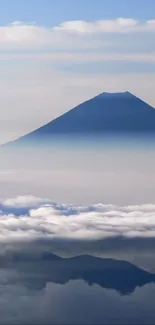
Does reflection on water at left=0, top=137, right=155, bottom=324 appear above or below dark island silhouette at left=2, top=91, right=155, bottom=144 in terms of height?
below

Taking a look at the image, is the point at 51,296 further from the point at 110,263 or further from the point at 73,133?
the point at 73,133

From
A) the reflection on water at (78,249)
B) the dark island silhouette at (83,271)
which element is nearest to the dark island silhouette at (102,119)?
the reflection on water at (78,249)

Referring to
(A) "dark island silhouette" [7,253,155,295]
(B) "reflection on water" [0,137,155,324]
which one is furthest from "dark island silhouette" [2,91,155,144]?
(A) "dark island silhouette" [7,253,155,295]

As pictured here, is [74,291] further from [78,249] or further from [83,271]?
[78,249]

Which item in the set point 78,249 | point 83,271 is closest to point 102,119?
point 78,249

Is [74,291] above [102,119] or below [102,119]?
below

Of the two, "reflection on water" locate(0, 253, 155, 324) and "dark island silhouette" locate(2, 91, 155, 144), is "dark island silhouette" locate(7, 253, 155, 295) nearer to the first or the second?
"reflection on water" locate(0, 253, 155, 324)

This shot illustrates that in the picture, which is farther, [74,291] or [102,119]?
[102,119]
